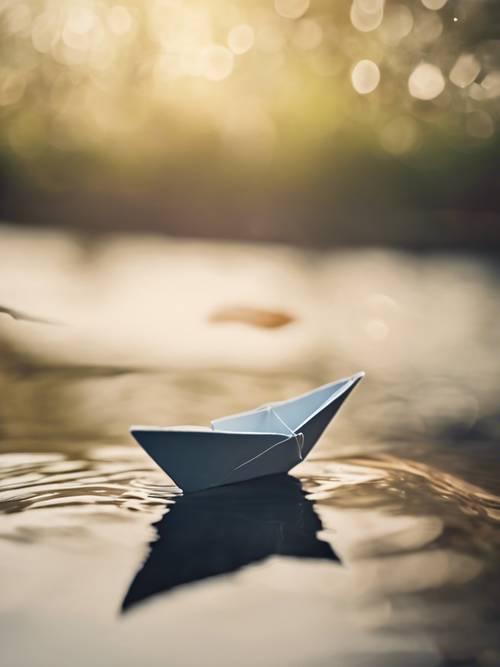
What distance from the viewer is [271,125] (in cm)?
956

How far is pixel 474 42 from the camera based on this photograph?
961 cm

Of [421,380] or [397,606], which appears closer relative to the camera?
[397,606]

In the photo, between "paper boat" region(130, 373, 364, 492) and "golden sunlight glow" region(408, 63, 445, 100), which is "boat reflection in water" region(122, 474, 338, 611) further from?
"golden sunlight glow" region(408, 63, 445, 100)

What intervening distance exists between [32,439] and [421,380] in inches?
95.3

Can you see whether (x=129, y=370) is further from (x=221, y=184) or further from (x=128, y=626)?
(x=221, y=184)

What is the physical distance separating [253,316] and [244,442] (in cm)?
425

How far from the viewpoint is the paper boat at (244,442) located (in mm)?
2352

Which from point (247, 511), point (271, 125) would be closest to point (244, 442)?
point (247, 511)

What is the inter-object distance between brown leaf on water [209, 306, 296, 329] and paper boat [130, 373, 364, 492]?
11.6 feet

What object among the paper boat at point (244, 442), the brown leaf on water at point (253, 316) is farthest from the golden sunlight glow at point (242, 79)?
the paper boat at point (244, 442)

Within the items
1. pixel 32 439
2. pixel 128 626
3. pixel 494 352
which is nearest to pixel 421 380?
pixel 494 352

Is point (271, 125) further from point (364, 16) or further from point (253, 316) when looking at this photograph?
point (253, 316)

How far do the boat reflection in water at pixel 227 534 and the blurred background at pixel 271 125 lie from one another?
265 inches

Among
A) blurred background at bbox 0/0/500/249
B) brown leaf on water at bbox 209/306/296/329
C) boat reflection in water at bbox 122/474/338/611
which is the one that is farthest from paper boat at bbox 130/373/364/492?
blurred background at bbox 0/0/500/249
